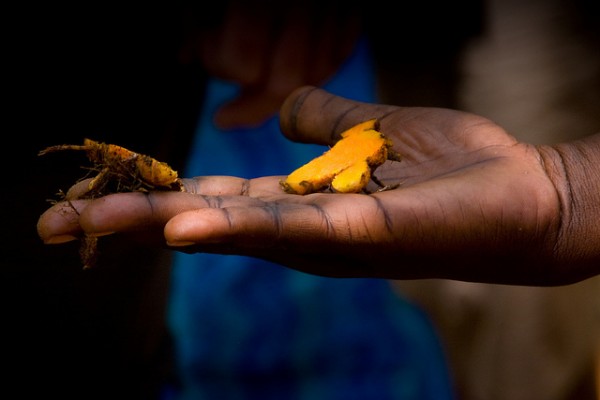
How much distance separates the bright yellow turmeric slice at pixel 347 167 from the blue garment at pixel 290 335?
1.77ft

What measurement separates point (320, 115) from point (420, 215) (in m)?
0.46

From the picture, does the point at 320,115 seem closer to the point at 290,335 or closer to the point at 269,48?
the point at 269,48

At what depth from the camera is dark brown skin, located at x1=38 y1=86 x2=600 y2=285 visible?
852mm

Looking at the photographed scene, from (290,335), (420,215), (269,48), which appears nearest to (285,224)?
(420,215)

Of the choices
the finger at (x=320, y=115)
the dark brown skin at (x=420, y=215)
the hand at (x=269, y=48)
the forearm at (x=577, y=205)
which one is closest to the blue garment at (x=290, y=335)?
the hand at (x=269, y=48)

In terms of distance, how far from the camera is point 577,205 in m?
1.13

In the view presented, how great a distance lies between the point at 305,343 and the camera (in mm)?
1650

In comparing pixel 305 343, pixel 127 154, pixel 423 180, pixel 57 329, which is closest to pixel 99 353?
pixel 57 329

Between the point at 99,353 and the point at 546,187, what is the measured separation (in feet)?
3.52

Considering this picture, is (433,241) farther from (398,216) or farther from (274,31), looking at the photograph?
(274,31)

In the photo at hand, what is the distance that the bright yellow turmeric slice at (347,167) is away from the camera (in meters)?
1.08

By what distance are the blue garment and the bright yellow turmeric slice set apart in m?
0.54

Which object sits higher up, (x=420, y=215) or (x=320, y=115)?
(x=320, y=115)

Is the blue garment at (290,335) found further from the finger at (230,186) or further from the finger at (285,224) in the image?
the finger at (285,224)
